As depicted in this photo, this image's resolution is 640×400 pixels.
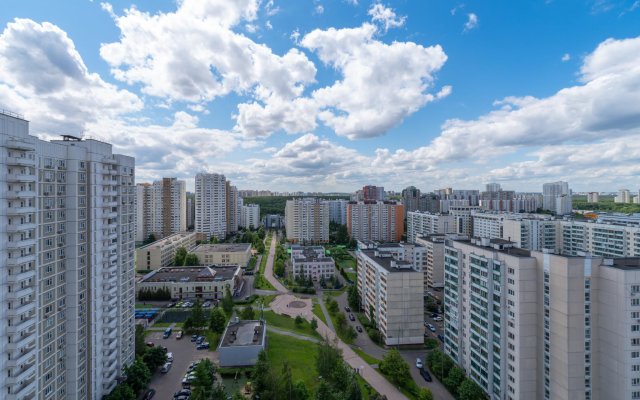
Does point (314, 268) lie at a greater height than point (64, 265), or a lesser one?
lesser

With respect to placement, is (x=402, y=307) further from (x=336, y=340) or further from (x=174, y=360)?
(x=174, y=360)

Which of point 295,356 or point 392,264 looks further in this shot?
point 392,264

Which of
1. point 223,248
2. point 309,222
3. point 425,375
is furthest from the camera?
point 309,222

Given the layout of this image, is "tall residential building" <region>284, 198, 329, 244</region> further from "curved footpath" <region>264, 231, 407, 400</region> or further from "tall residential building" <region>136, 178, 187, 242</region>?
"tall residential building" <region>136, 178, 187, 242</region>

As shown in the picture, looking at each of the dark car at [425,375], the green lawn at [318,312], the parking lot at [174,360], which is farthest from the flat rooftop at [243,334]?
the dark car at [425,375]

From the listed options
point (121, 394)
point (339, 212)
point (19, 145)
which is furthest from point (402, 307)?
point (339, 212)

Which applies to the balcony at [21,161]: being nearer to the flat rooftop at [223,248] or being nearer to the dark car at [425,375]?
the dark car at [425,375]

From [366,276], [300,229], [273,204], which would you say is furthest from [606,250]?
[273,204]
